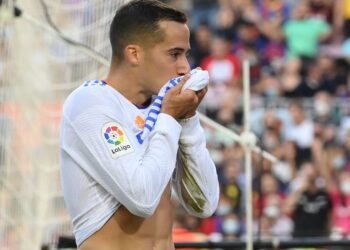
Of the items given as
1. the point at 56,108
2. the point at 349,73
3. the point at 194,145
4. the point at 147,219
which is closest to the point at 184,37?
the point at 194,145

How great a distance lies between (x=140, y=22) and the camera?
3133 millimetres

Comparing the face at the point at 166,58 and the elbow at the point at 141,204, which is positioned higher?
the face at the point at 166,58

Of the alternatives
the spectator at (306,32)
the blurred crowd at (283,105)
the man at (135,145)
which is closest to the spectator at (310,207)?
the blurred crowd at (283,105)

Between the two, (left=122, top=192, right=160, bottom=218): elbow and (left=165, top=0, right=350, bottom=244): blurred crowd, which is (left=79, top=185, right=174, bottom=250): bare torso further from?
(left=165, top=0, right=350, bottom=244): blurred crowd

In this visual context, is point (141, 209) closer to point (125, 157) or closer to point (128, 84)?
point (125, 157)

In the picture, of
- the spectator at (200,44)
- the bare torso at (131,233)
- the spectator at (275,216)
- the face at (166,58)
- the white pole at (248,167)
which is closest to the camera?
the bare torso at (131,233)

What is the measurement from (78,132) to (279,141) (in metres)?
6.83

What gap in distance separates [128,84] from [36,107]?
2758mm

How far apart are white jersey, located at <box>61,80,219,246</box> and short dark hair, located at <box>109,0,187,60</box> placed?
157mm

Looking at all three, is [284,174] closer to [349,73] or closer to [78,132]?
[349,73]

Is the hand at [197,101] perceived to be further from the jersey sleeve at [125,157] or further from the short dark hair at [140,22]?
the short dark hair at [140,22]

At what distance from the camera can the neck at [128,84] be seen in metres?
3.15

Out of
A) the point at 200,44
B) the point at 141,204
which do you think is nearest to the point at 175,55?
the point at 141,204

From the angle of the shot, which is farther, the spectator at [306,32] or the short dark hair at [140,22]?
the spectator at [306,32]
